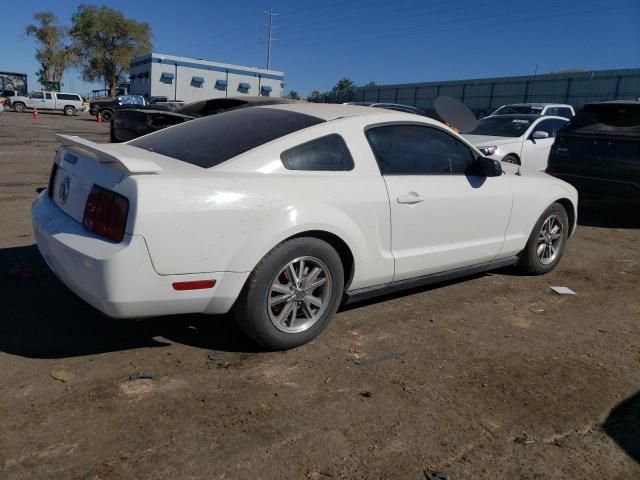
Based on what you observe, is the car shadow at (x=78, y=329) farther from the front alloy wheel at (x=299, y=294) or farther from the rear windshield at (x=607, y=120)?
the rear windshield at (x=607, y=120)

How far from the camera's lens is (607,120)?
8094 millimetres

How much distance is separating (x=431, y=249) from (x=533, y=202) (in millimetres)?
1428

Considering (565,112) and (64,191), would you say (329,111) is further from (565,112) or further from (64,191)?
(565,112)

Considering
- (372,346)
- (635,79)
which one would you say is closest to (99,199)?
(372,346)

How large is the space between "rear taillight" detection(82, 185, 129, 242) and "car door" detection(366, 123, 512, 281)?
177 cm

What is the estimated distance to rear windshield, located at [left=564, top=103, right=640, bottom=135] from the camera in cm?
776

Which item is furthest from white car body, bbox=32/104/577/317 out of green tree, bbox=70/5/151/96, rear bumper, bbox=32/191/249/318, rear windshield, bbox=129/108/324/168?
green tree, bbox=70/5/151/96

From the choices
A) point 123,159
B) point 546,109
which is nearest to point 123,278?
point 123,159

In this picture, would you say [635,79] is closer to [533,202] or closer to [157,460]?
[533,202]

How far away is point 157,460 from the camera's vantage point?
7.91 feet

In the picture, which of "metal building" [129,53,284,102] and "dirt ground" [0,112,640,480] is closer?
"dirt ground" [0,112,640,480]

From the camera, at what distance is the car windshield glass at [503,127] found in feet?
36.2

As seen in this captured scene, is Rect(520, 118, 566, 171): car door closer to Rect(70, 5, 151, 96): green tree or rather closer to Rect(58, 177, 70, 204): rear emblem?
Rect(58, 177, 70, 204): rear emblem

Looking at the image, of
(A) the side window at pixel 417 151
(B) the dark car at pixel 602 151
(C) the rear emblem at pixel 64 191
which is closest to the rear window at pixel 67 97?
(B) the dark car at pixel 602 151
